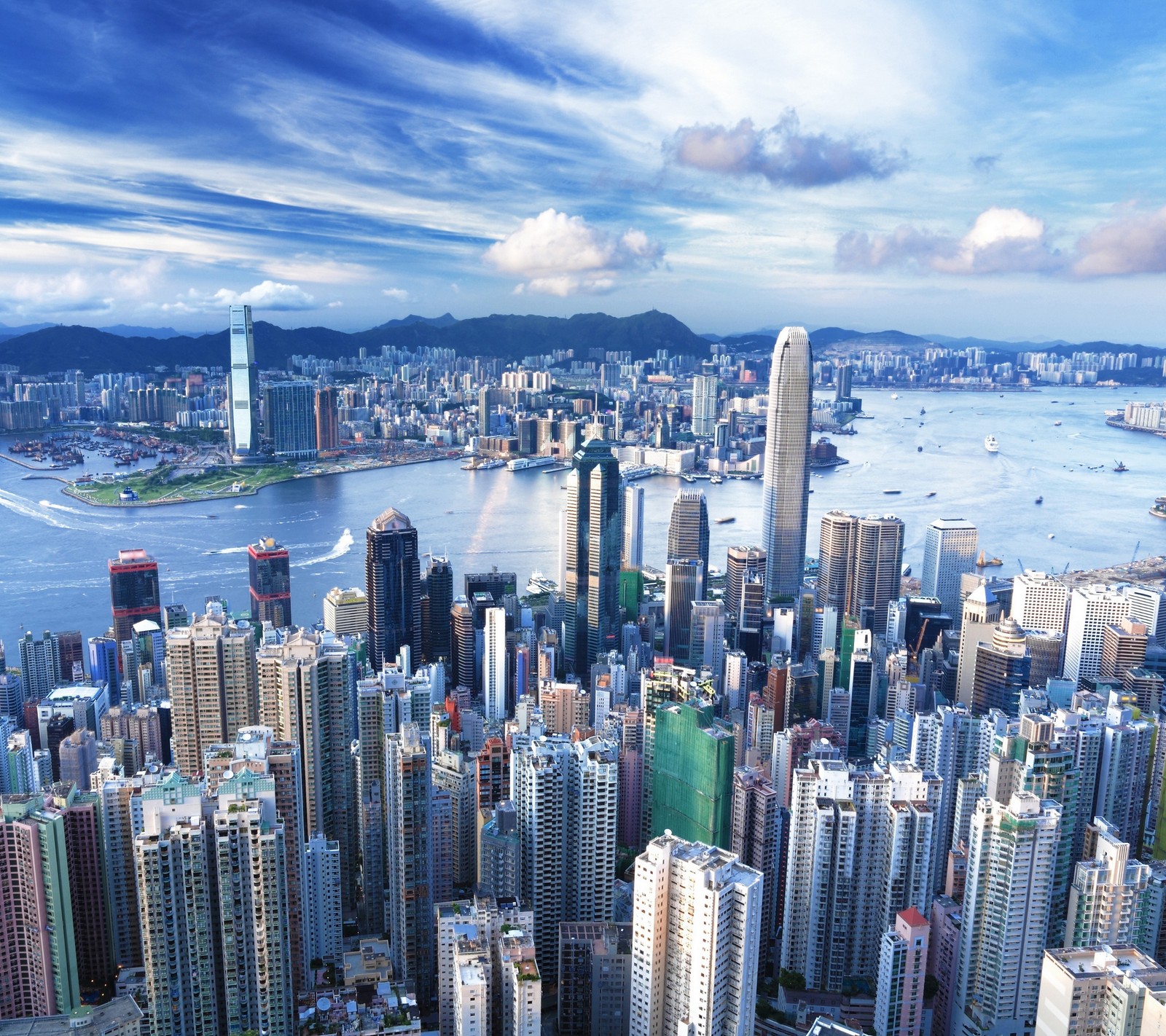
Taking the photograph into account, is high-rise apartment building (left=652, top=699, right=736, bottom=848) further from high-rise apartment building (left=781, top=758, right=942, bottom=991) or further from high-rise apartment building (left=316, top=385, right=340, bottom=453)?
high-rise apartment building (left=316, top=385, right=340, bottom=453)

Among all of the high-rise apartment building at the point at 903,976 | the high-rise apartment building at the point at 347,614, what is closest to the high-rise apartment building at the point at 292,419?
the high-rise apartment building at the point at 347,614

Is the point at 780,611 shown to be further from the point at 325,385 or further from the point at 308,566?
the point at 325,385

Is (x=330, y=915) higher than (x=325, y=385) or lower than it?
lower

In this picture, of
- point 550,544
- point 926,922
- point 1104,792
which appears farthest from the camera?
point 550,544

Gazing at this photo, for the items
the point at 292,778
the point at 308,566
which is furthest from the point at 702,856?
the point at 308,566

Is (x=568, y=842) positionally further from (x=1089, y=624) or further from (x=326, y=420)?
(x=326, y=420)

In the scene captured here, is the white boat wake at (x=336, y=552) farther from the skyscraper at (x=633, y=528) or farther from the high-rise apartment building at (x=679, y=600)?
the high-rise apartment building at (x=679, y=600)

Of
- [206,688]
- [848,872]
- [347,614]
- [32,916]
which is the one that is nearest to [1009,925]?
[848,872]
